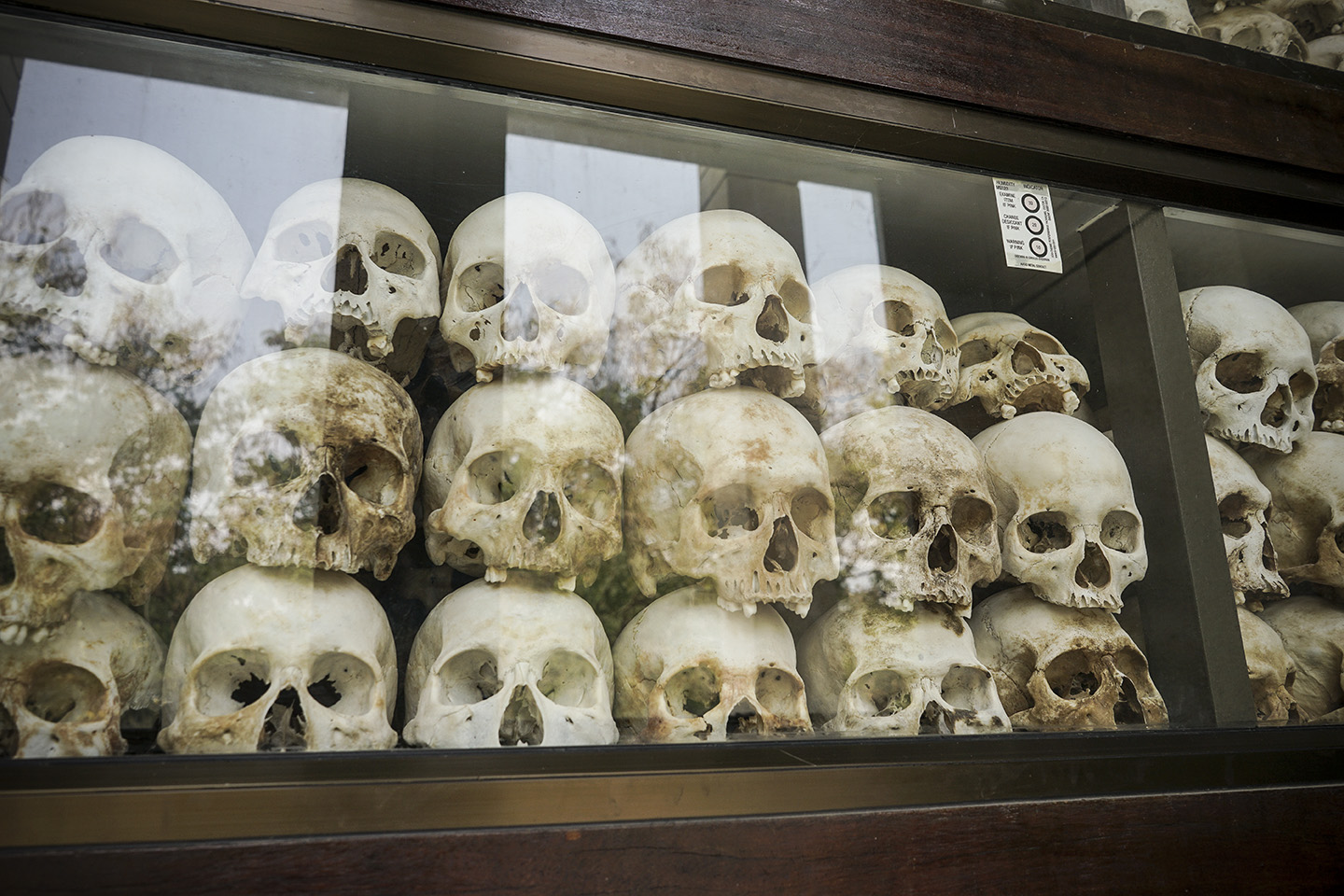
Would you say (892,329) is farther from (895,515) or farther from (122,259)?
(122,259)

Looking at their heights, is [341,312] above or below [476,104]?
below

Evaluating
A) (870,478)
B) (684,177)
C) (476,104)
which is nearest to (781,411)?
(870,478)

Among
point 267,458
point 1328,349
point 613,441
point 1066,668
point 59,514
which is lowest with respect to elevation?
point 1066,668

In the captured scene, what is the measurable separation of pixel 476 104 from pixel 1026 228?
1.09 metres

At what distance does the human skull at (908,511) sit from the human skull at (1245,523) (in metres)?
0.56

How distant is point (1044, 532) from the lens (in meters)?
1.89

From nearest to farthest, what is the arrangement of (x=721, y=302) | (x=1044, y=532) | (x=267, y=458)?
(x=267, y=458)
(x=721, y=302)
(x=1044, y=532)

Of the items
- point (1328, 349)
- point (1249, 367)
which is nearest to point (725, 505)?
point (1249, 367)

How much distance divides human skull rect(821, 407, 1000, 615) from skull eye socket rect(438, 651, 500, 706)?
617 mm

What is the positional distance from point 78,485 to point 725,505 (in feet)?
3.22

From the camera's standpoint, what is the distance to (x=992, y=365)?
78.0 inches

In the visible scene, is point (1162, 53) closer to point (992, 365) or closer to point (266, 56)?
point (992, 365)

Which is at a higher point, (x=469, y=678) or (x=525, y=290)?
(x=525, y=290)

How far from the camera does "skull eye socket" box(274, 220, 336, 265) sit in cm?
149
